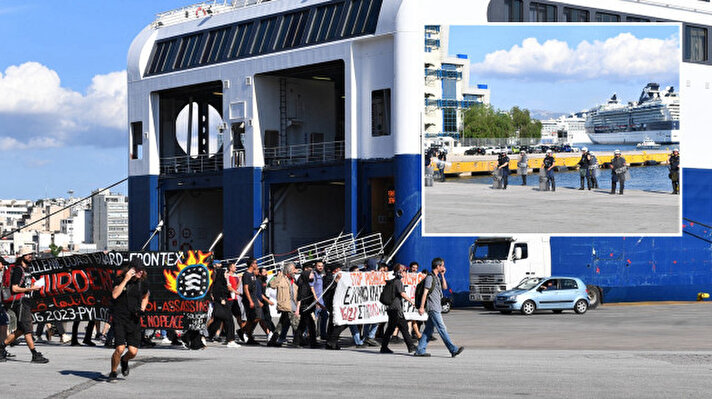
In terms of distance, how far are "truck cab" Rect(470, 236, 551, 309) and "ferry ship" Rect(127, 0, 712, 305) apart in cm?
242

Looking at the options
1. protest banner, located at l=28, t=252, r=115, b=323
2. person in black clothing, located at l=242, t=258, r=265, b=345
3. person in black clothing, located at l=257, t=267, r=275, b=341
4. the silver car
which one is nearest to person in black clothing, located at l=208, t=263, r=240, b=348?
person in black clothing, located at l=242, t=258, r=265, b=345

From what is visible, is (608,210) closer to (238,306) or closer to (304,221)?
(304,221)

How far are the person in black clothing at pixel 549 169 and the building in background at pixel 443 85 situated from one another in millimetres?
3275

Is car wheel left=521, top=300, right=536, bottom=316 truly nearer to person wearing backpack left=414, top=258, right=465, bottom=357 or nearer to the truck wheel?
the truck wheel

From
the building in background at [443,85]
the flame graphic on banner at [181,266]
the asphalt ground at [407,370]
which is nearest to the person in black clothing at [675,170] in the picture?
the building in background at [443,85]

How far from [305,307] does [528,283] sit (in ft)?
51.4

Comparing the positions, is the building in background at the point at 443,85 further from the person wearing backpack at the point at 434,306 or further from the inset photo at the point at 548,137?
the person wearing backpack at the point at 434,306

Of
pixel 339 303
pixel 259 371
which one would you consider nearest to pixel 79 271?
pixel 339 303

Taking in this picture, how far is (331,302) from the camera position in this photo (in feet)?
72.5

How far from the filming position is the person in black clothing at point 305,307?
21.8 m

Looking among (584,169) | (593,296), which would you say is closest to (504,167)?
(584,169)

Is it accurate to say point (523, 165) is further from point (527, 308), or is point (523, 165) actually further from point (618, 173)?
point (527, 308)

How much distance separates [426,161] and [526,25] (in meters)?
6.95

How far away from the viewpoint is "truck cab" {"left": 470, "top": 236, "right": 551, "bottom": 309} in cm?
3706
